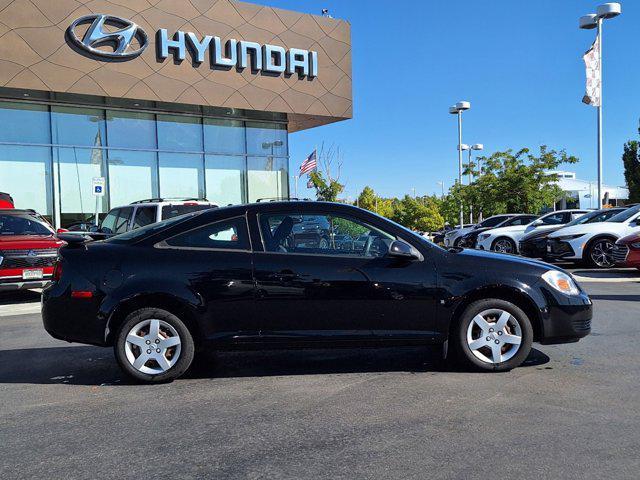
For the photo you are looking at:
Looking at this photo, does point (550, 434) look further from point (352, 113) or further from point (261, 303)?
point (352, 113)

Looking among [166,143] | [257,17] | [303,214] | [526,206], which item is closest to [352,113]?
[257,17]

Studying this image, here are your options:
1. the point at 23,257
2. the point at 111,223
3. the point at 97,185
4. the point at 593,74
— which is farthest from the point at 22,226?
the point at 593,74

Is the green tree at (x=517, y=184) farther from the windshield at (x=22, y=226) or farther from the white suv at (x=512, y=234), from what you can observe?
the windshield at (x=22, y=226)

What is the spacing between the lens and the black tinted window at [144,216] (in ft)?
38.6

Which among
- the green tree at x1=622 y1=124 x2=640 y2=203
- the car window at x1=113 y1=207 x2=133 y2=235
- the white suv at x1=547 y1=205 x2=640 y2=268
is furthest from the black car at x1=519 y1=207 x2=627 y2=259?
the green tree at x1=622 y1=124 x2=640 y2=203

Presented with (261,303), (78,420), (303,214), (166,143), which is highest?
(166,143)

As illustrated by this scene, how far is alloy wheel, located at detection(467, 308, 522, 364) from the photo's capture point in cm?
526

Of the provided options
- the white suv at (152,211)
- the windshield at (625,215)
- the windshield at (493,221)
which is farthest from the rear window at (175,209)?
the windshield at (493,221)

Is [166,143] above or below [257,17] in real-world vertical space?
below

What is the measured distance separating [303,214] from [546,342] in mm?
2476

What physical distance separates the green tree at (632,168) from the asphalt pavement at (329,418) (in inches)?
1648

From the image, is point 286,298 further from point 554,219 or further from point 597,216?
point 554,219

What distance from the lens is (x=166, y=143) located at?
→ 70.9ft

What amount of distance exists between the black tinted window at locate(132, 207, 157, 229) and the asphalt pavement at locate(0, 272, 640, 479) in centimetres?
562
